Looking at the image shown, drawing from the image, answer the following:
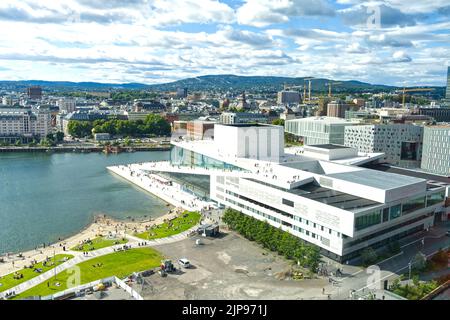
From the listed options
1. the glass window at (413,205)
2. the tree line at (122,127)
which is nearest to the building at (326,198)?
the glass window at (413,205)

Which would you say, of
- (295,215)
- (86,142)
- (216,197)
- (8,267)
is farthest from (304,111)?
(8,267)

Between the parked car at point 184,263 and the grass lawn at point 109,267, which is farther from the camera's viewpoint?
the parked car at point 184,263

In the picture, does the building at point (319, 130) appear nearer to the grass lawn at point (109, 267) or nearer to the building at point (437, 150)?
the building at point (437, 150)

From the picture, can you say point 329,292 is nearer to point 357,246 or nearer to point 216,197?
point 357,246

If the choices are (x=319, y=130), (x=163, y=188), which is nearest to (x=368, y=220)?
(x=163, y=188)

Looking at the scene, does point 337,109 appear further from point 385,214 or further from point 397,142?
point 385,214

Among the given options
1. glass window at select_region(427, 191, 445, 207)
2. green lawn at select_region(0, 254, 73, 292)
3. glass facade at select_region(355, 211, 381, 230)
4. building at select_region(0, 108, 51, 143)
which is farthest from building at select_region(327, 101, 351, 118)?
green lawn at select_region(0, 254, 73, 292)
